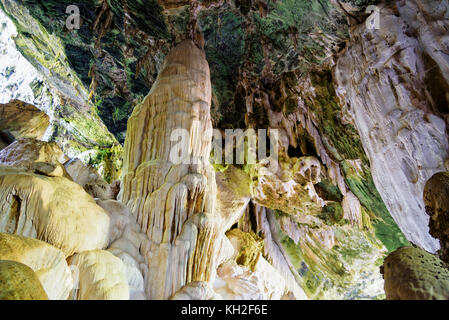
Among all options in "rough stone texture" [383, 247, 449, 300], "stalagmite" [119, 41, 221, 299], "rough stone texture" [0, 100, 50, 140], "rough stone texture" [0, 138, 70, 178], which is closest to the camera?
"rough stone texture" [383, 247, 449, 300]

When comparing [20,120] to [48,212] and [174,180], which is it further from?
[48,212]

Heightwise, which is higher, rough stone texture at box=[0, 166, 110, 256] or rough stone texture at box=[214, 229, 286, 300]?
rough stone texture at box=[0, 166, 110, 256]

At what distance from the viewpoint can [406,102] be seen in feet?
15.2

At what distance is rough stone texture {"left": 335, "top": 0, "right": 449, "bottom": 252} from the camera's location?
425 cm

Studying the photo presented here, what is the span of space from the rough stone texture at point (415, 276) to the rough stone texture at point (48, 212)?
3070 millimetres

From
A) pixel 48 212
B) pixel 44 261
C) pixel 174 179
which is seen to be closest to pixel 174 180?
pixel 174 179

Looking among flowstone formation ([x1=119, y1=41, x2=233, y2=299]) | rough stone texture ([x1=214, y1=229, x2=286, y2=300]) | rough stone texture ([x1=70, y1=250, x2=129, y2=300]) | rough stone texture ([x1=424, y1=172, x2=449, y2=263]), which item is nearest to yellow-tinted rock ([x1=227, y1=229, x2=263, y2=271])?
rough stone texture ([x1=214, y1=229, x2=286, y2=300])

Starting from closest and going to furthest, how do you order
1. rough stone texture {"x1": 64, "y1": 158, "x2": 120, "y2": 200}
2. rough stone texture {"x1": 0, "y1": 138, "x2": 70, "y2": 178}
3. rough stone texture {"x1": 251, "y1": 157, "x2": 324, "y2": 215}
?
rough stone texture {"x1": 0, "y1": 138, "x2": 70, "y2": 178} < rough stone texture {"x1": 64, "y1": 158, "x2": 120, "y2": 200} < rough stone texture {"x1": 251, "y1": 157, "x2": 324, "y2": 215}

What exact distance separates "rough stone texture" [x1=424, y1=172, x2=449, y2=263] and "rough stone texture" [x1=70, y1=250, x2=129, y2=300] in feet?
9.57

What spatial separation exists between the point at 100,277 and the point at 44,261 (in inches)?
28.7

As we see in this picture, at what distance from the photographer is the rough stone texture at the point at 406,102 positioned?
4.25 metres

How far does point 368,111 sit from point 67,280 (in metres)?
4.62
